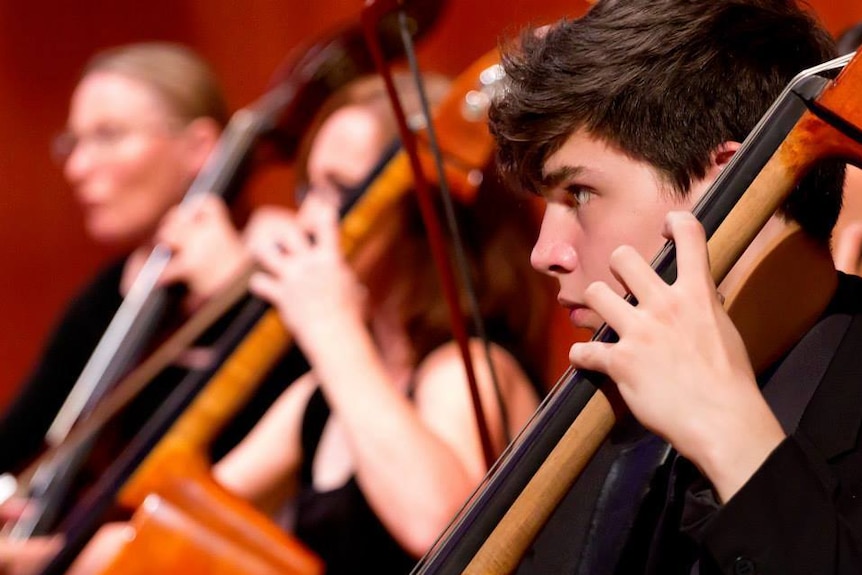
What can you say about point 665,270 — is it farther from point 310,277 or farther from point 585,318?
point 310,277

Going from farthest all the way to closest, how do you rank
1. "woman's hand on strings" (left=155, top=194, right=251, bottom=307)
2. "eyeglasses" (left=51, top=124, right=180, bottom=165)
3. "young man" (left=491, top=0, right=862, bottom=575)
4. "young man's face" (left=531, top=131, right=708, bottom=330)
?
1. "eyeglasses" (left=51, top=124, right=180, bottom=165)
2. "woman's hand on strings" (left=155, top=194, right=251, bottom=307)
3. "young man's face" (left=531, top=131, right=708, bottom=330)
4. "young man" (left=491, top=0, right=862, bottom=575)

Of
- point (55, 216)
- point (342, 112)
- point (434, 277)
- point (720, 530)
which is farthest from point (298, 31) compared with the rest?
point (720, 530)

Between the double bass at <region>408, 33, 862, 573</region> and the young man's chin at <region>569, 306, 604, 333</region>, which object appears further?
the young man's chin at <region>569, 306, 604, 333</region>

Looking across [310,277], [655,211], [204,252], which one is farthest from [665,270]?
[204,252]

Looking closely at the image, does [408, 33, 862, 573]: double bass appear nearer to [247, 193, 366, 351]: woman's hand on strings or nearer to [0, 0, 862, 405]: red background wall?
[247, 193, 366, 351]: woman's hand on strings

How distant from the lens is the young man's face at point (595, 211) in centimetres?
71

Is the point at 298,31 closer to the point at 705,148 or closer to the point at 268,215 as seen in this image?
the point at 268,215

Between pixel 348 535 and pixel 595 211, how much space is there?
692 millimetres

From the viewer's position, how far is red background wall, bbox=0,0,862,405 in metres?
2.49

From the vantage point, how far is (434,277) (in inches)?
55.6

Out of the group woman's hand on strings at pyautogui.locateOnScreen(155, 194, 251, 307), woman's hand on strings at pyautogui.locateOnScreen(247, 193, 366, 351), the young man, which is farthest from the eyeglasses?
the young man

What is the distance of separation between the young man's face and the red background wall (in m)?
1.71

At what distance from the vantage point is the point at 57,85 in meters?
2.60

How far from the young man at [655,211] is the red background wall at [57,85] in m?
1.69
